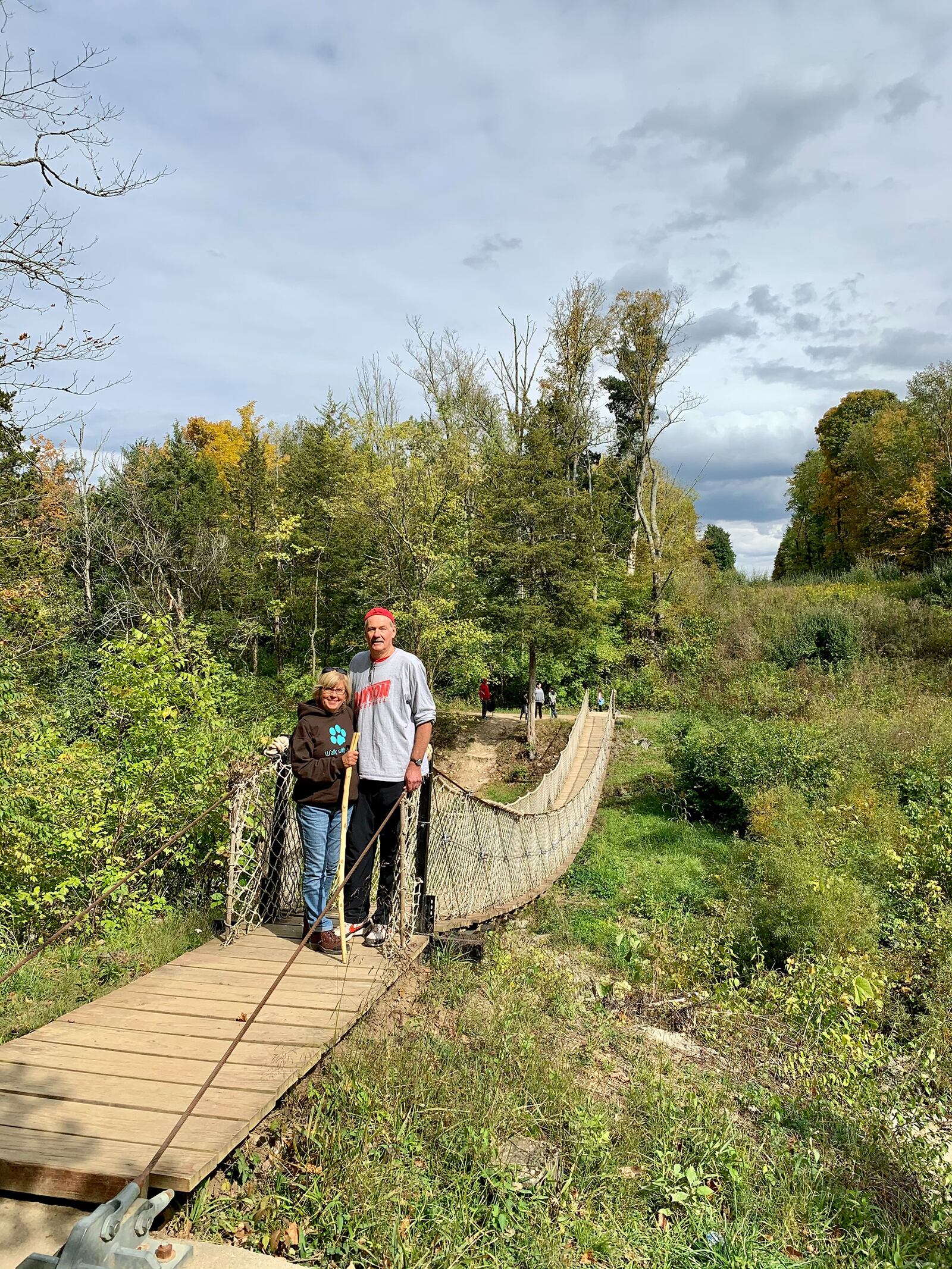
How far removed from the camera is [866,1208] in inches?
117

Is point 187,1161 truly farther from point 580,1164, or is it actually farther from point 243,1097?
point 580,1164

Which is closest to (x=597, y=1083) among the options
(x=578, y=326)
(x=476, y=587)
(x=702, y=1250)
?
(x=702, y=1250)

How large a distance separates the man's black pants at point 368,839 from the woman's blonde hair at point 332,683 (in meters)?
0.46

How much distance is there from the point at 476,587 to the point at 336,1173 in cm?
1600

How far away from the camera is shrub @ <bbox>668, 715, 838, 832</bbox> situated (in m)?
12.0

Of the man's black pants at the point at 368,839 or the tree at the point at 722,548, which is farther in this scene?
the tree at the point at 722,548

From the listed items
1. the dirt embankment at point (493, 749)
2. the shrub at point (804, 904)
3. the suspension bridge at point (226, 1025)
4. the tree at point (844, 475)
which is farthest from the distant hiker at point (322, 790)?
the tree at point (844, 475)

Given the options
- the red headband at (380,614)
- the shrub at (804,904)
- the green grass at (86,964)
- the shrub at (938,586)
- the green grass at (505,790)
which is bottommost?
the green grass at (505,790)

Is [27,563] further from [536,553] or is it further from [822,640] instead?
[822,640]

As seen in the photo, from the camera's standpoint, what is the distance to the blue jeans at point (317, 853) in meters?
3.77

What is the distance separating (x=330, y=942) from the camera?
3705 mm

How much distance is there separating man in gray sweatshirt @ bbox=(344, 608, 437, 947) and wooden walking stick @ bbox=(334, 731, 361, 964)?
0.04m

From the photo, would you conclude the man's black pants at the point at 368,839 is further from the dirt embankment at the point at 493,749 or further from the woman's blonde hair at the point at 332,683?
the dirt embankment at the point at 493,749

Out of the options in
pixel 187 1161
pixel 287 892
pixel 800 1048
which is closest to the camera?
pixel 187 1161
